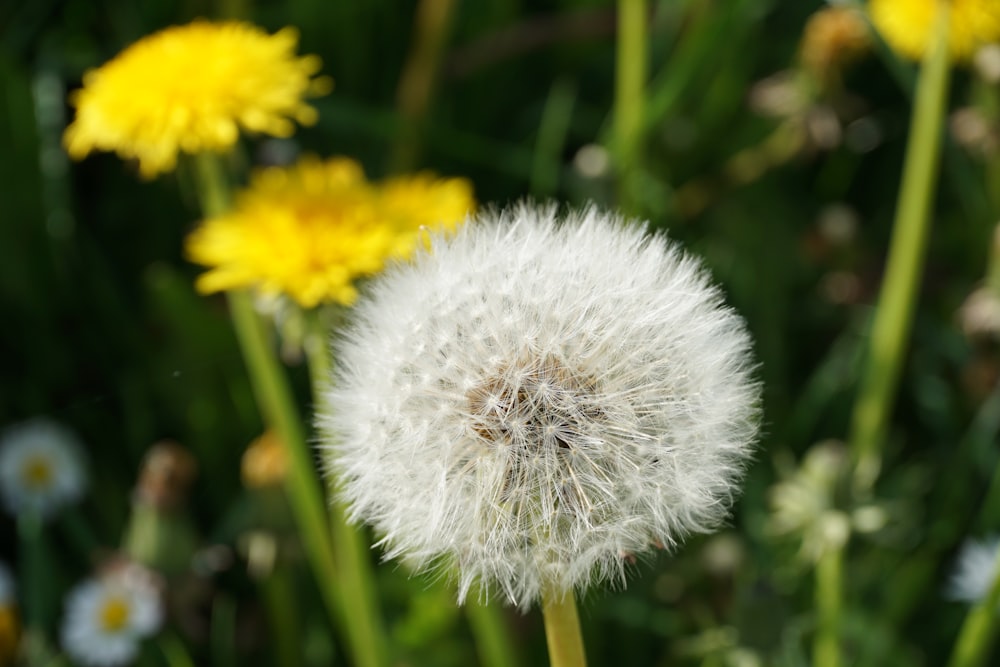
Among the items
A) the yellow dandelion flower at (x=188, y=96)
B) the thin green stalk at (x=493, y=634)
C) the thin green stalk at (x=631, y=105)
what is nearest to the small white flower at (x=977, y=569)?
the thin green stalk at (x=493, y=634)

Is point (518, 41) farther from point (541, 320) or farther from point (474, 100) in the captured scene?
point (541, 320)

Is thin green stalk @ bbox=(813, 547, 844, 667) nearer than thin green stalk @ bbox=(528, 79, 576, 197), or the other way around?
thin green stalk @ bbox=(813, 547, 844, 667)

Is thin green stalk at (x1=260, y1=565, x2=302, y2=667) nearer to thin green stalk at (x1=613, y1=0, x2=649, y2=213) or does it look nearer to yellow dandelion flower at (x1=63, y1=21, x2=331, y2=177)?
yellow dandelion flower at (x1=63, y1=21, x2=331, y2=177)

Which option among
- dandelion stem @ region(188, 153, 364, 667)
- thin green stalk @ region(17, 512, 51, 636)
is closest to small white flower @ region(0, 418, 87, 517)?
thin green stalk @ region(17, 512, 51, 636)

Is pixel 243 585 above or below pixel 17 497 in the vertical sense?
below

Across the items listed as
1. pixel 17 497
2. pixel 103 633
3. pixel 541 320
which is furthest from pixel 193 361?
pixel 541 320

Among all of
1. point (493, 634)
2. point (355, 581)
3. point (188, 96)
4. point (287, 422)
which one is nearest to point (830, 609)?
point (493, 634)
